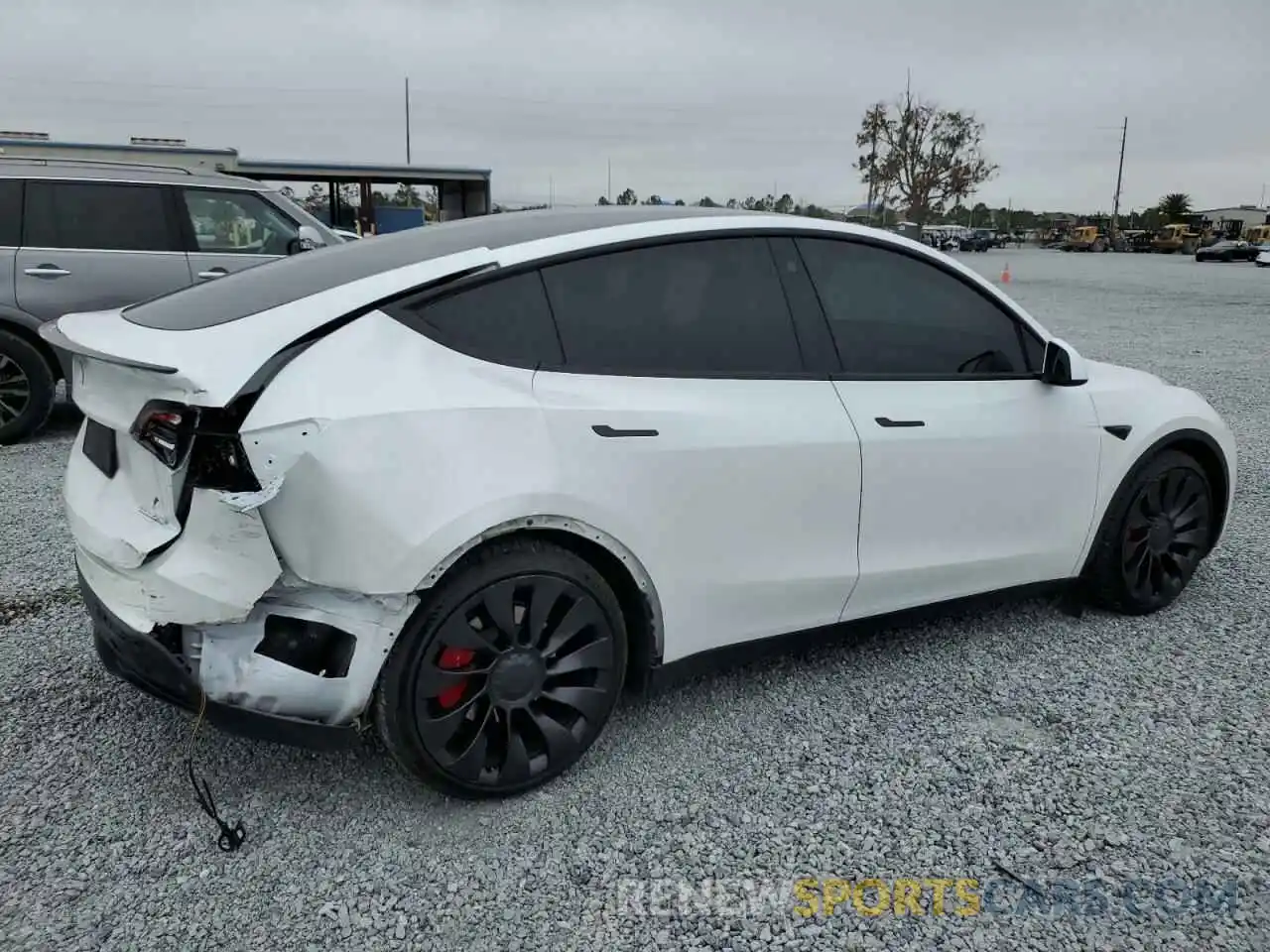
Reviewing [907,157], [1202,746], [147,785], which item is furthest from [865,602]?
[907,157]

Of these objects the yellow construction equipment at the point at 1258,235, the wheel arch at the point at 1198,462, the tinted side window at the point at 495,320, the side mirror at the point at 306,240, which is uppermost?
the yellow construction equipment at the point at 1258,235

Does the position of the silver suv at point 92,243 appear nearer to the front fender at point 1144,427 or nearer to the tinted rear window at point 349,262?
the tinted rear window at point 349,262

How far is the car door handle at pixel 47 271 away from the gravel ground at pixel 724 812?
3932mm

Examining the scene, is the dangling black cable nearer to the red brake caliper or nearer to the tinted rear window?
the red brake caliper

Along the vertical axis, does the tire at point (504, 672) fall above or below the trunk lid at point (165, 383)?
below

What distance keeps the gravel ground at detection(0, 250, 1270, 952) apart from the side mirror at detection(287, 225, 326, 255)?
4016 mm

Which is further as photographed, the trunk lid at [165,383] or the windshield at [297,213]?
the windshield at [297,213]

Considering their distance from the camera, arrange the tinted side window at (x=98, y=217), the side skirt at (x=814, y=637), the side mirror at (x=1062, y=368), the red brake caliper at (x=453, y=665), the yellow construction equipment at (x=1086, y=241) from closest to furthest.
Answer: the red brake caliper at (x=453, y=665) < the side skirt at (x=814, y=637) < the side mirror at (x=1062, y=368) < the tinted side window at (x=98, y=217) < the yellow construction equipment at (x=1086, y=241)

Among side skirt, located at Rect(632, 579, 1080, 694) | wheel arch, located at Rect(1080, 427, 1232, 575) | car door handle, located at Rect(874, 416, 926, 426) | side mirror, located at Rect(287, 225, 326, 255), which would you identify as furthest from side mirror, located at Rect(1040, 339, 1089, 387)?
side mirror, located at Rect(287, 225, 326, 255)

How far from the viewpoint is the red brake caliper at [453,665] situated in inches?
100

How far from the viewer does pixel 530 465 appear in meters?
2.54

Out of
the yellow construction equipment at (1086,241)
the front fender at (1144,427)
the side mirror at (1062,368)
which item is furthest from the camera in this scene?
the yellow construction equipment at (1086,241)

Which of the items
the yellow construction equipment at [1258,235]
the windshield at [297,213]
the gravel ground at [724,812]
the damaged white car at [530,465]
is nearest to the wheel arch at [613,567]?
the damaged white car at [530,465]

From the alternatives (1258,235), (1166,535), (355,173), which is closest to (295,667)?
(1166,535)
